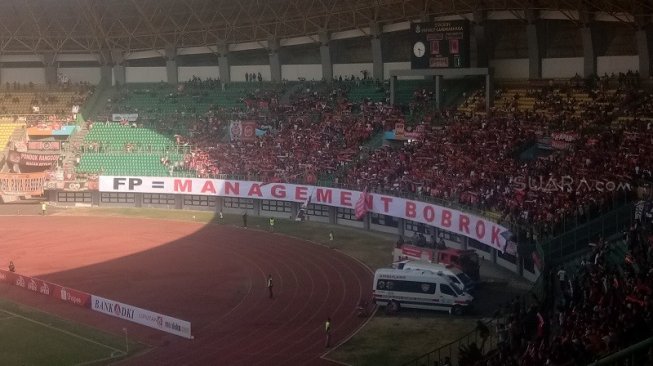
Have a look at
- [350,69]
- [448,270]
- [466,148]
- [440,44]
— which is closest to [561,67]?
[440,44]

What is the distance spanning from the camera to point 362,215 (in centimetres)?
4888

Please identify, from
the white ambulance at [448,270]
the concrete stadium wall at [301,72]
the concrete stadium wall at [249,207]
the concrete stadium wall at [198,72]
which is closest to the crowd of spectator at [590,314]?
the white ambulance at [448,270]

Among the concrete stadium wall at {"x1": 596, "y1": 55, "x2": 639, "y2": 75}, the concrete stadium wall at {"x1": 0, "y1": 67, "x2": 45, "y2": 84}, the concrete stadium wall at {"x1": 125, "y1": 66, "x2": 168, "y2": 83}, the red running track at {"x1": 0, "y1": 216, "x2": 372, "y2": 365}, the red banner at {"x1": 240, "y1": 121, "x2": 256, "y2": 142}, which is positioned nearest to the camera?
the red running track at {"x1": 0, "y1": 216, "x2": 372, "y2": 365}

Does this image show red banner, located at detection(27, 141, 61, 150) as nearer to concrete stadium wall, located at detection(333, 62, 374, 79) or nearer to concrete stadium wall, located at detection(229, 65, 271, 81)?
concrete stadium wall, located at detection(229, 65, 271, 81)

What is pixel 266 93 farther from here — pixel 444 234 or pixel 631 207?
pixel 631 207

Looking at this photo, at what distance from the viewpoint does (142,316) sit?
3181cm

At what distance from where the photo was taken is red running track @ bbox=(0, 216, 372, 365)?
29469 mm

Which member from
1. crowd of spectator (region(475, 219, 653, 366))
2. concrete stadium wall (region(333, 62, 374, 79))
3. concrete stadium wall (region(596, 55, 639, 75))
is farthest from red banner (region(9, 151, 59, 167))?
crowd of spectator (region(475, 219, 653, 366))

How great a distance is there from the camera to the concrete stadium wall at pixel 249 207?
46688mm

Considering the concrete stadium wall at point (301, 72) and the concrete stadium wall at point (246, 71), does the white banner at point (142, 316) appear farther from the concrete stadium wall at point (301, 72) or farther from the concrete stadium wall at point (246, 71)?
the concrete stadium wall at point (246, 71)

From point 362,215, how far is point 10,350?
24.2 metres

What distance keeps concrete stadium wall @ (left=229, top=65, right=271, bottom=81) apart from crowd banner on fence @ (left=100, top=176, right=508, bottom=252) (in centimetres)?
1648

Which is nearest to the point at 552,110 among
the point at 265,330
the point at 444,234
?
the point at 444,234

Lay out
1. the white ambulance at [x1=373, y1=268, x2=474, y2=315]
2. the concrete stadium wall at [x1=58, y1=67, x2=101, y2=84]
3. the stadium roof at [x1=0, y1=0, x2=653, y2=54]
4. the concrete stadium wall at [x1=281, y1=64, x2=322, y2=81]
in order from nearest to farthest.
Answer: the white ambulance at [x1=373, y1=268, x2=474, y2=315]
the stadium roof at [x1=0, y1=0, x2=653, y2=54]
the concrete stadium wall at [x1=281, y1=64, x2=322, y2=81]
the concrete stadium wall at [x1=58, y1=67, x2=101, y2=84]
